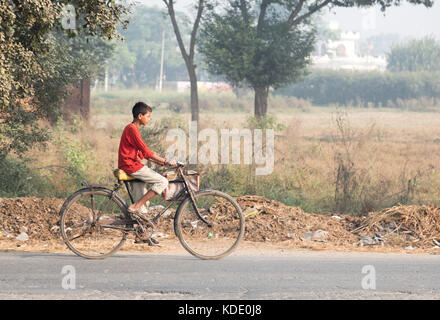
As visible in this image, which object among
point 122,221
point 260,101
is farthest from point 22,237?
point 260,101

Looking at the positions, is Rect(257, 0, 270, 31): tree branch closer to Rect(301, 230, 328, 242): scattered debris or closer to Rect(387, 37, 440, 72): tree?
Rect(301, 230, 328, 242): scattered debris

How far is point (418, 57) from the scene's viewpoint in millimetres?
104812

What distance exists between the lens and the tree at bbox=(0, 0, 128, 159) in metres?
8.49

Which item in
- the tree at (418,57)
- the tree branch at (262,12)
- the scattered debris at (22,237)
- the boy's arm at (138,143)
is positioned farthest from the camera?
the tree at (418,57)

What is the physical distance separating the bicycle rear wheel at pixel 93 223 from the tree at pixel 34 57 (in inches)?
80.6

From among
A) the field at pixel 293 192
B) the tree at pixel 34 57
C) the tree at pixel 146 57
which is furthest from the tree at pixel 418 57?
the tree at pixel 34 57

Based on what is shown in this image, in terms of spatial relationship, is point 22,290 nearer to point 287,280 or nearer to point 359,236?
point 287,280

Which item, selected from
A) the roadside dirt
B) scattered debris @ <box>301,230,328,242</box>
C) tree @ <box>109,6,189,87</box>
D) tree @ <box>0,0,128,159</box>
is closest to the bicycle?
the roadside dirt

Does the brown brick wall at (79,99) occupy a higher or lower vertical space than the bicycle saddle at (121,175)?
higher

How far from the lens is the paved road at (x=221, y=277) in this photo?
620cm

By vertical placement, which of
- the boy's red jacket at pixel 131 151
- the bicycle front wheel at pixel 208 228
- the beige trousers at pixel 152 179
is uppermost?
the boy's red jacket at pixel 131 151

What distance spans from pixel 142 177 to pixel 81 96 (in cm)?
2195

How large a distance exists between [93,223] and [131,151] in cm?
110

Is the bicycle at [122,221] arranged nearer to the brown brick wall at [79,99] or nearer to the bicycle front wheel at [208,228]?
the bicycle front wheel at [208,228]
